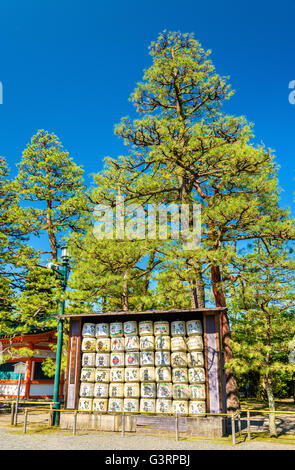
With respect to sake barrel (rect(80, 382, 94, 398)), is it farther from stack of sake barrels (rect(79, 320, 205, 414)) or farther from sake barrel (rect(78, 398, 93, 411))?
sake barrel (rect(78, 398, 93, 411))

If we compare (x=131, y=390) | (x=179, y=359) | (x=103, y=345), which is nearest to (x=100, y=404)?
(x=131, y=390)

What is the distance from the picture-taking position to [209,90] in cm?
1373

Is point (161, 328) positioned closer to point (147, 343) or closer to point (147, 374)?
point (147, 343)

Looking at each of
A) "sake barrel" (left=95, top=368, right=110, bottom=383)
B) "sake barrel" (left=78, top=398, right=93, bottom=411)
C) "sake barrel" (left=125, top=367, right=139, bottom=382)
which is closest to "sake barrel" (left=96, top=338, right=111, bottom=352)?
"sake barrel" (left=95, top=368, right=110, bottom=383)

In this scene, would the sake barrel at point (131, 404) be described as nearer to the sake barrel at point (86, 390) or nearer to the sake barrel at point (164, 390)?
the sake barrel at point (164, 390)

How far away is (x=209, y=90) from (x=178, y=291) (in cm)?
787

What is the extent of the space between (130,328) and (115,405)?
2.16 metres

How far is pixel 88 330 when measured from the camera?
11.0 meters

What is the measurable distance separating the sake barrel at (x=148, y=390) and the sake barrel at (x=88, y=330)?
2.20m

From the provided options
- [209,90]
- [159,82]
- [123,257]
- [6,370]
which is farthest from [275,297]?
[6,370]

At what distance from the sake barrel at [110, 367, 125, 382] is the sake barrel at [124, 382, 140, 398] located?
0.25 m

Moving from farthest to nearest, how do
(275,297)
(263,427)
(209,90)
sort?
(209,90)
(263,427)
(275,297)
